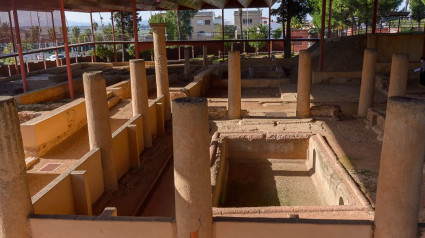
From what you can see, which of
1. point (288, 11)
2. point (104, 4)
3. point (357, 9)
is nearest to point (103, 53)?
point (104, 4)

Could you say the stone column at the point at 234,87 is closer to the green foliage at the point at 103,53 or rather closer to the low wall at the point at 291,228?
the low wall at the point at 291,228

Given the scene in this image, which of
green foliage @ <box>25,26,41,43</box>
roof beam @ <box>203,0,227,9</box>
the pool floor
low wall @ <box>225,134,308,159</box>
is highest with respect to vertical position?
roof beam @ <box>203,0,227,9</box>

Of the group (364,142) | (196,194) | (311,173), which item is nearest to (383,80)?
(364,142)

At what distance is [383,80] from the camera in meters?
16.0

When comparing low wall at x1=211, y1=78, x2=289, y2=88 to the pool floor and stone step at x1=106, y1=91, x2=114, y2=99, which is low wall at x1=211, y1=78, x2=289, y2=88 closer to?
stone step at x1=106, y1=91, x2=114, y2=99

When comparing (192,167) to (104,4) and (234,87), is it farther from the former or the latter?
(104,4)

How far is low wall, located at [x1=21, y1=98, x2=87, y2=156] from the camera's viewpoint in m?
10.1

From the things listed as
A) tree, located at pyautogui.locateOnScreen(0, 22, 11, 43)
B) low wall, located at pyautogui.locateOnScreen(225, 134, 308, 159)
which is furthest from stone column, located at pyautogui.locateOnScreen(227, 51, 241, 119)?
tree, located at pyautogui.locateOnScreen(0, 22, 11, 43)

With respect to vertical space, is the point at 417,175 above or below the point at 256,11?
below

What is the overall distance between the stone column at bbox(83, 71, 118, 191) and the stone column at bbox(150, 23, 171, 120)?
16.3 feet

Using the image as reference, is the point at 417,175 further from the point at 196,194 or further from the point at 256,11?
the point at 256,11

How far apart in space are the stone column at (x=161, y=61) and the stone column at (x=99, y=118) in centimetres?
496

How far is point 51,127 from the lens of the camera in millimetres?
10914

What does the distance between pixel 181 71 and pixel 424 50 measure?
46.8 ft
